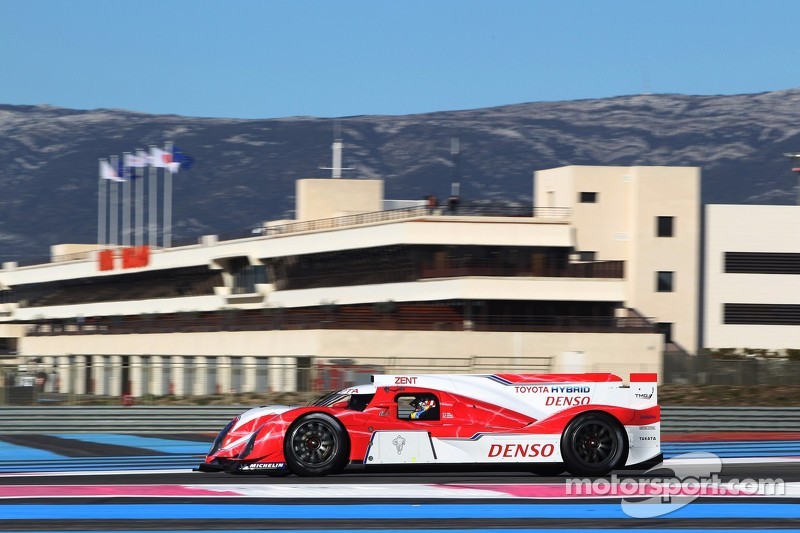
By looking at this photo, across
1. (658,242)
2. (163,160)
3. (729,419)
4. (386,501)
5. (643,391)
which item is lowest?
(729,419)

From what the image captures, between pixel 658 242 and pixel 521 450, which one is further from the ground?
pixel 658 242

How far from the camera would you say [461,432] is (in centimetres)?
1576

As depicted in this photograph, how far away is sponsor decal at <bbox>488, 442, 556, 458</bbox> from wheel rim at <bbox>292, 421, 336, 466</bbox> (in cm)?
196

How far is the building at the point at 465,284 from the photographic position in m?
50.3

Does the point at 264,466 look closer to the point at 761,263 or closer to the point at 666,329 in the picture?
the point at 666,329

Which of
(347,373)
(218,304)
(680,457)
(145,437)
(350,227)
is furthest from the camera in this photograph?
(218,304)

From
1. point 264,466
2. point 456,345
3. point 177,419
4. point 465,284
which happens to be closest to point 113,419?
point 177,419

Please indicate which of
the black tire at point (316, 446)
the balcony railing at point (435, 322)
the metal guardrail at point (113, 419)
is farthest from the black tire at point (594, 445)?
the balcony railing at point (435, 322)

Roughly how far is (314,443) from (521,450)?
2529 mm

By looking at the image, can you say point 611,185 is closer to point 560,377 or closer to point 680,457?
point 680,457

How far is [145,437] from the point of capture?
26.2 metres

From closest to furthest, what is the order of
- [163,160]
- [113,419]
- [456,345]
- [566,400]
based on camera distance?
[566,400] → [113,419] → [456,345] → [163,160]
